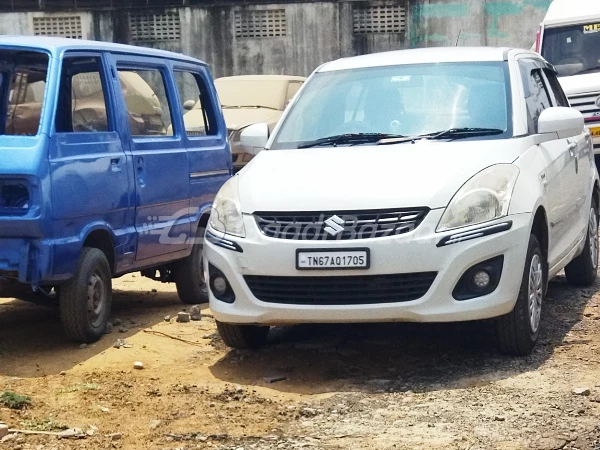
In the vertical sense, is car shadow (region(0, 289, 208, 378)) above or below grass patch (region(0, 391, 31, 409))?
below

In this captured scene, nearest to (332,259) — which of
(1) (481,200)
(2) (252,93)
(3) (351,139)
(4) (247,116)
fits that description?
(1) (481,200)

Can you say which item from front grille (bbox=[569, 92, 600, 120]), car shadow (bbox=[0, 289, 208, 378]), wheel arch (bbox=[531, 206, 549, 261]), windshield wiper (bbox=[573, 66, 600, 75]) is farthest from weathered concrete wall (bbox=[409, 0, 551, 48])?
wheel arch (bbox=[531, 206, 549, 261])

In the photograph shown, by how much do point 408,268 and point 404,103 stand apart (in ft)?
5.18

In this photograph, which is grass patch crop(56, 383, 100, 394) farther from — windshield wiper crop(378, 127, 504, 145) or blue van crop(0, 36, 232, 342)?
windshield wiper crop(378, 127, 504, 145)

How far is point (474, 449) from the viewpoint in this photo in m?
4.63

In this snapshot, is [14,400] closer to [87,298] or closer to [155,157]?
[87,298]

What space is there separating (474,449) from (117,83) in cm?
388

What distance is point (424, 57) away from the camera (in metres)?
7.44

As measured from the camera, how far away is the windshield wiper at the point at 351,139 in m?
6.84

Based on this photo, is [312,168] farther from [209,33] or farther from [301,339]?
[209,33]

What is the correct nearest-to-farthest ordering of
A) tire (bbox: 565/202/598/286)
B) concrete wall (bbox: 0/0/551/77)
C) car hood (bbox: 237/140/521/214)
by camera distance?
car hood (bbox: 237/140/521/214) < tire (bbox: 565/202/598/286) < concrete wall (bbox: 0/0/551/77)

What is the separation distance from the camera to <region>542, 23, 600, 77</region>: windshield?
50.1 feet

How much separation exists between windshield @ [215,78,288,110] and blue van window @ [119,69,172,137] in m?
8.43

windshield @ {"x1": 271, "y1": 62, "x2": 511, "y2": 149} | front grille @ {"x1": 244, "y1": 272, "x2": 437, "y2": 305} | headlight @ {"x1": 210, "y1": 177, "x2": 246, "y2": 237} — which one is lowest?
front grille @ {"x1": 244, "y1": 272, "x2": 437, "y2": 305}
